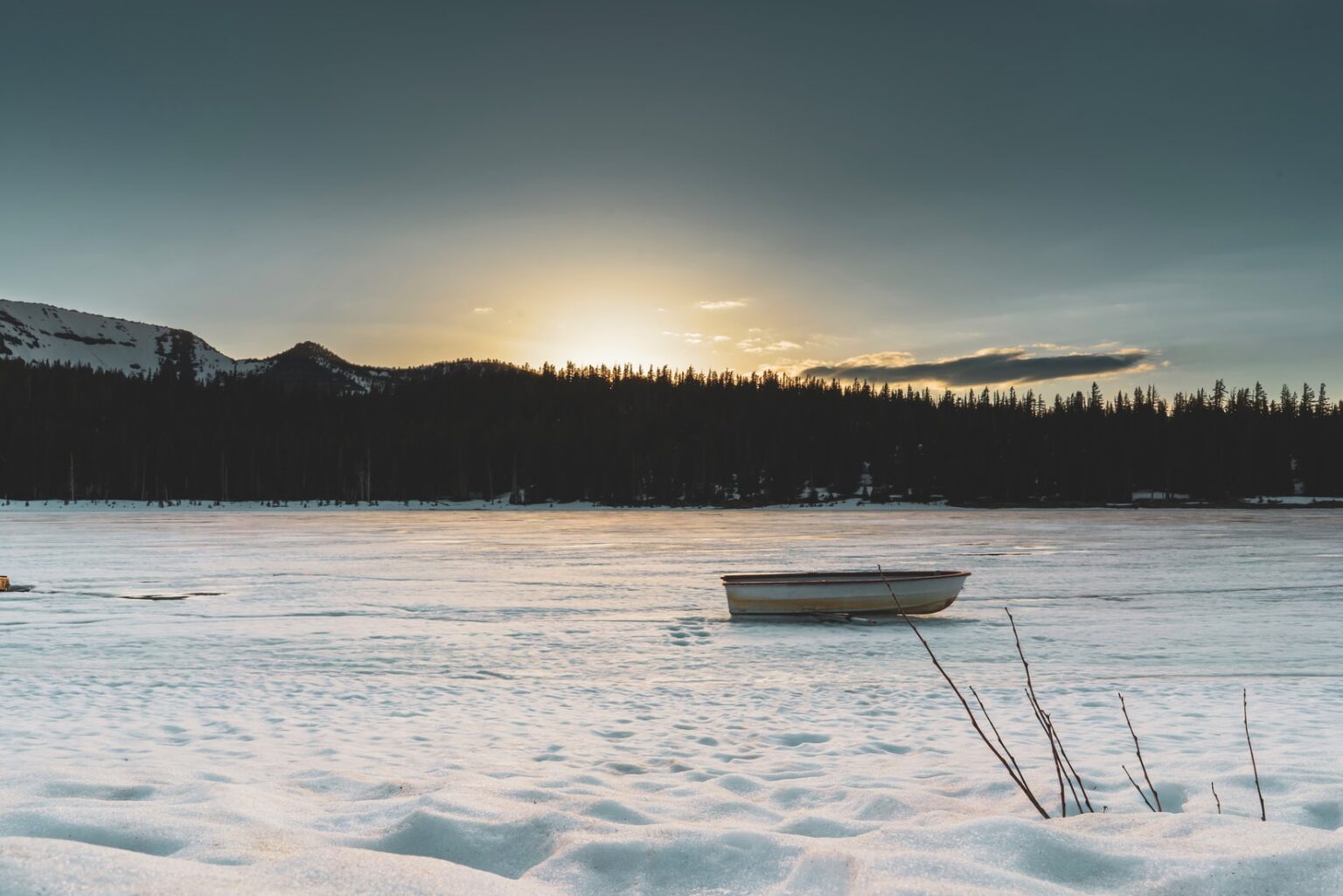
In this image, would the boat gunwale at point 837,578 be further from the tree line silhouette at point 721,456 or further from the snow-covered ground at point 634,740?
the tree line silhouette at point 721,456

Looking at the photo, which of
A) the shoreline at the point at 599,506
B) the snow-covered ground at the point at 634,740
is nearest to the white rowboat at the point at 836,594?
the snow-covered ground at the point at 634,740

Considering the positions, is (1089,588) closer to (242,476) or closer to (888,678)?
(888,678)

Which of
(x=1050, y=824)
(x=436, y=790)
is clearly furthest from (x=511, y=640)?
(x=1050, y=824)

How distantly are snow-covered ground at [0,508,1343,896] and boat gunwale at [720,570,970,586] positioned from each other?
1035 millimetres

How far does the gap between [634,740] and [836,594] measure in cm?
1148

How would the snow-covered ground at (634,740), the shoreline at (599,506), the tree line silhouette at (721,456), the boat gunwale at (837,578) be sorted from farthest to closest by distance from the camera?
the tree line silhouette at (721,456) < the shoreline at (599,506) < the boat gunwale at (837,578) < the snow-covered ground at (634,740)

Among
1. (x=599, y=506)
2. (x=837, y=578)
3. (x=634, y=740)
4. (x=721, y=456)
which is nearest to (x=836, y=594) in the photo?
(x=837, y=578)

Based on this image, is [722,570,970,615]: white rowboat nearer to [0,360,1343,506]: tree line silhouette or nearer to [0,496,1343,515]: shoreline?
[0,496,1343,515]: shoreline

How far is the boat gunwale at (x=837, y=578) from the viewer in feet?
65.5

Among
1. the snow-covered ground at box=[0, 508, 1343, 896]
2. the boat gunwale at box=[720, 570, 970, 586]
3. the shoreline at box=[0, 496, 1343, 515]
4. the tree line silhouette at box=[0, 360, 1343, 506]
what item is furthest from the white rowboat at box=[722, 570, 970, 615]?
the tree line silhouette at box=[0, 360, 1343, 506]

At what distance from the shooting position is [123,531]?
206 feet

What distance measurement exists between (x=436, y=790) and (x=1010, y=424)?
17438 centimetres

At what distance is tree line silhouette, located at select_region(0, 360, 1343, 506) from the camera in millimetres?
148375

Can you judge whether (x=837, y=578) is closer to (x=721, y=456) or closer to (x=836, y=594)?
(x=836, y=594)
